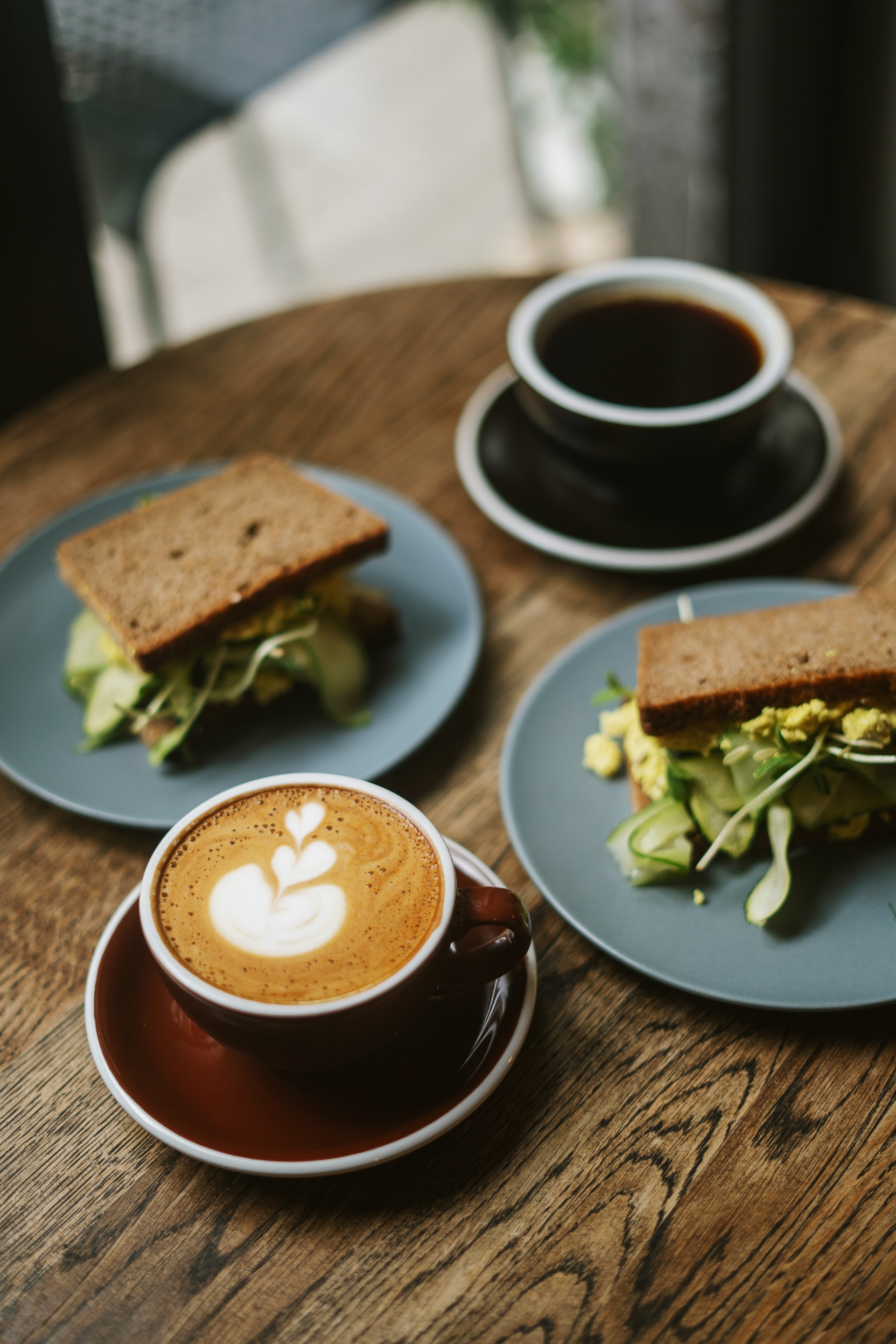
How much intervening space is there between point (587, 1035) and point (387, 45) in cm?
387

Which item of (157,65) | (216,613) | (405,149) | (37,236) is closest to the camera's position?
(216,613)

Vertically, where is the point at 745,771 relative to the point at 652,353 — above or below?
below

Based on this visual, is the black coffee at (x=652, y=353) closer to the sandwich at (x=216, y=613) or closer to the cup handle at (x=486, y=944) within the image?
the sandwich at (x=216, y=613)

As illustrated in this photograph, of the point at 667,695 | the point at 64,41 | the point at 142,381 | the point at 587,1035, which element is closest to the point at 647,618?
the point at 667,695

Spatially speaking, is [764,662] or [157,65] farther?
[157,65]

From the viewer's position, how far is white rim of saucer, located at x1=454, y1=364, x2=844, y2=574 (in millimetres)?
1304

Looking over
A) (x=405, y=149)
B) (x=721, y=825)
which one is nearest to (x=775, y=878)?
(x=721, y=825)

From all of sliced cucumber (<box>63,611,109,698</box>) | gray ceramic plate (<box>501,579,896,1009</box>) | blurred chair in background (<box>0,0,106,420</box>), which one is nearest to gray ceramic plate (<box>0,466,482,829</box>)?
sliced cucumber (<box>63,611,109,698</box>)

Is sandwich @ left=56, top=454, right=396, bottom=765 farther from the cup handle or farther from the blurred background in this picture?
the blurred background

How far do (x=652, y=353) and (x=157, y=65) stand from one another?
5.35 ft

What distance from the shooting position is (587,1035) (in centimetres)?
93

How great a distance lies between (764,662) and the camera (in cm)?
104

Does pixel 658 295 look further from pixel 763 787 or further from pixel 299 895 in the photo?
pixel 299 895

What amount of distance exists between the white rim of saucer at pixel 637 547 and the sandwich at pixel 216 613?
0.19m
